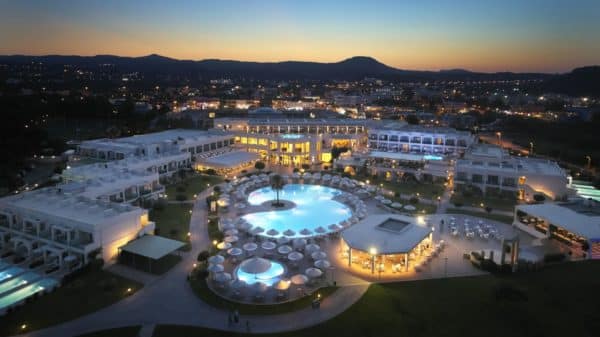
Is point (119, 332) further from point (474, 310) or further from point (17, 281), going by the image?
point (474, 310)

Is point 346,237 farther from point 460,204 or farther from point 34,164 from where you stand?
point 34,164

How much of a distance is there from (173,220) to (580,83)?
146075 millimetres

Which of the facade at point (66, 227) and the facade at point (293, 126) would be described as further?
the facade at point (293, 126)

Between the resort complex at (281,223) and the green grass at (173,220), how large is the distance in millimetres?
134

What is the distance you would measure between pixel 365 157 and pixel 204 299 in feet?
92.3

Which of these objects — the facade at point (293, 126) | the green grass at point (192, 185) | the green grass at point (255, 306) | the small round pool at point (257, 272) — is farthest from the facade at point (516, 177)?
the green grass at point (192, 185)

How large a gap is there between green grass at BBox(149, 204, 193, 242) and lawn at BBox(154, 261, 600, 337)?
9598 millimetres

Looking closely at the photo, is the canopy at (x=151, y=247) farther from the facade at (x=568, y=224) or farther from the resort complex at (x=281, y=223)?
the facade at (x=568, y=224)

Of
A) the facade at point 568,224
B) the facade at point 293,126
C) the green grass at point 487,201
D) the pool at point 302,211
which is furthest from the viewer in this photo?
the facade at point 293,126

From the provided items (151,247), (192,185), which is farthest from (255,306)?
(192,185)

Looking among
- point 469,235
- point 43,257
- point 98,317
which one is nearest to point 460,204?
point 469,235

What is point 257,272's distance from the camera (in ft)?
61.2

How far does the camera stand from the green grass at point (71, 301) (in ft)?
50.6

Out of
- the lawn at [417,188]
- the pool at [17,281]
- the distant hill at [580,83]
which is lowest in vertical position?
the pool at [17,281]
